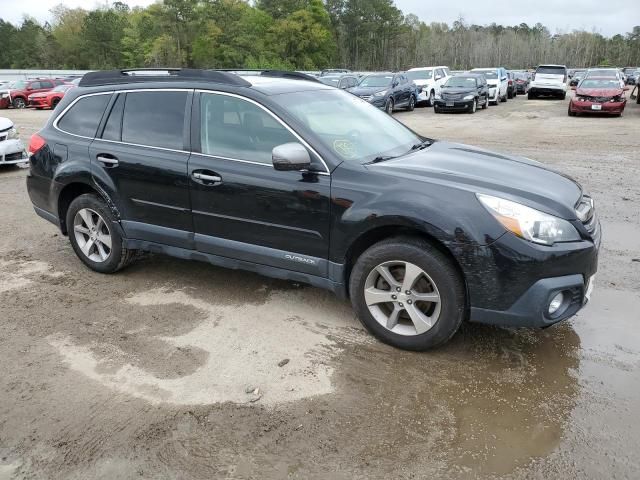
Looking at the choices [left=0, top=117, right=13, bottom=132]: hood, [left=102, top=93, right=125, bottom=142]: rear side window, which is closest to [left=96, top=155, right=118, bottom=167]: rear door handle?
[left=102, top=93, right=125, bottom=142]: rear side window

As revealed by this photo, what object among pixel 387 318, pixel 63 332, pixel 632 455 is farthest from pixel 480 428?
pixel 63 332

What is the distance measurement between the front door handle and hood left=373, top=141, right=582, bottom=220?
1193 mm

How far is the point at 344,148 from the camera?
12.9 feet

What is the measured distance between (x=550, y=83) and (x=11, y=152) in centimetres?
2473

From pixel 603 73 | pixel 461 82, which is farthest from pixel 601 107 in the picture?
pixel 461 82

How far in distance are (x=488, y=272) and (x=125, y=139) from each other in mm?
3169

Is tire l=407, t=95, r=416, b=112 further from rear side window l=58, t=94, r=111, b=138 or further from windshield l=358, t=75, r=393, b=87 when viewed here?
rear side window l=58, t=94, r=111, b=138

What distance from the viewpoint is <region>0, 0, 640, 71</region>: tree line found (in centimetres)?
6544

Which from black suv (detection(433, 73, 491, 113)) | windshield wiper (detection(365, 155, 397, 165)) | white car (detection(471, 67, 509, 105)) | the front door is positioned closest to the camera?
the front door

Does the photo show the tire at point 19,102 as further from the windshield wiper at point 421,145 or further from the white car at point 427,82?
the windshield wiper at point 421,145

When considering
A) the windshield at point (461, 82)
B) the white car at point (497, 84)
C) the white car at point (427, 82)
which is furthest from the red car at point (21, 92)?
the white car at point (497, 84)

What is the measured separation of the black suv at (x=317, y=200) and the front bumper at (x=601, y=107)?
16.8 metres

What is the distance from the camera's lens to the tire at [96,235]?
4875 millimetres

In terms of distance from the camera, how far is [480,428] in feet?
9.57
